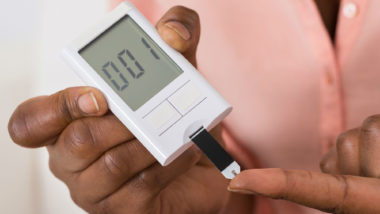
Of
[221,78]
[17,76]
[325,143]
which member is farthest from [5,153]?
[325,143]

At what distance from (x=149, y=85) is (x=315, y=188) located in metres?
0.29

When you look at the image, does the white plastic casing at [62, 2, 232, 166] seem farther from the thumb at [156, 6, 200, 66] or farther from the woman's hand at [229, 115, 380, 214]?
the woman's hand at [229, 115, 380, 214]

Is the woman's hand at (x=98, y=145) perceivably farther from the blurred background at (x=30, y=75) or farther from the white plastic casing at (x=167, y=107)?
the blurred background at (x=30, y=75)

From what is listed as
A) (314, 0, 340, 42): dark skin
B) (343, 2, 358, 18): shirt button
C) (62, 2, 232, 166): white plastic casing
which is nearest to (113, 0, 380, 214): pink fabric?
(343, 2, 358, 18): shirt button

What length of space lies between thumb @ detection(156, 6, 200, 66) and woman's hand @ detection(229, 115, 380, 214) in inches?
10.1

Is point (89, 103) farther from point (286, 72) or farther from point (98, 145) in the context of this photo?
point (286, 72)

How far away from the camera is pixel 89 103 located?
2.23 ft

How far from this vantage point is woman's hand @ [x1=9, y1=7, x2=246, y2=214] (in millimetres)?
721

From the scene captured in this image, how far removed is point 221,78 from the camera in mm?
1136

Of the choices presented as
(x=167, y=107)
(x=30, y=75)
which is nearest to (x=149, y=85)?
(x=167, y=107)

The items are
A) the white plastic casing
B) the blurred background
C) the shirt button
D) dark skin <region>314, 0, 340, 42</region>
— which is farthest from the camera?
the blurred background

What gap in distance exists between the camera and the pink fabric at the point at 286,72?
98cm

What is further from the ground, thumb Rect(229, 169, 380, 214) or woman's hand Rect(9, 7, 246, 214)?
woman's hand Rect(9, 7, 246, 214)

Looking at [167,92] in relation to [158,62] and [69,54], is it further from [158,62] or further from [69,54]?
[69,54]
